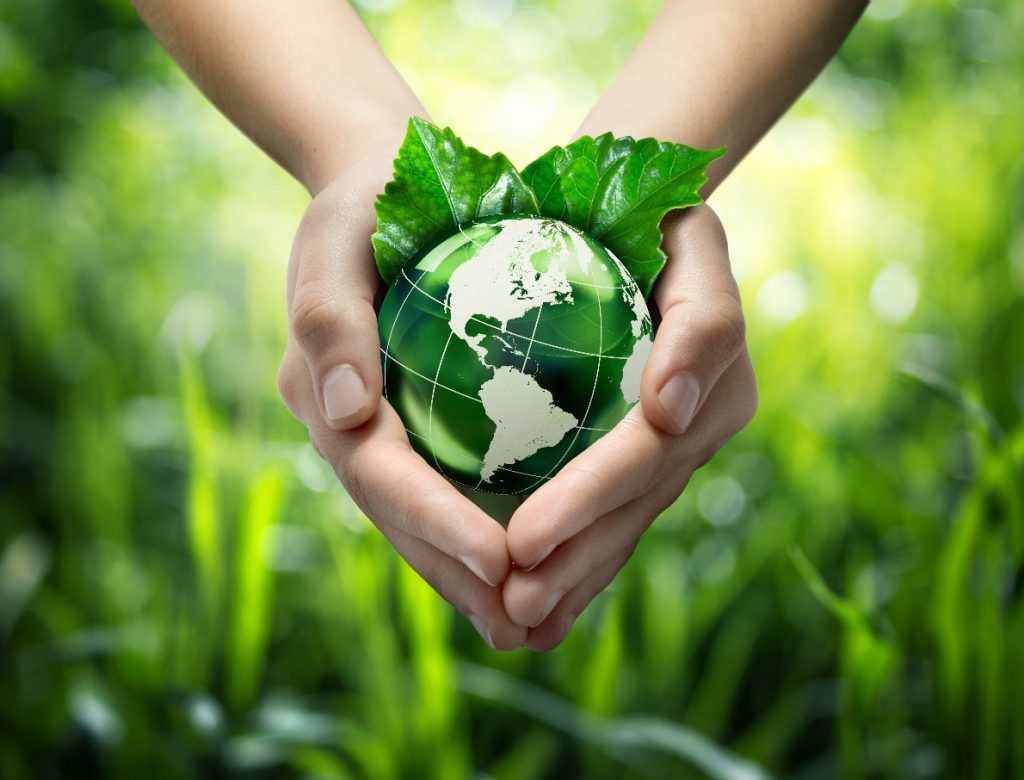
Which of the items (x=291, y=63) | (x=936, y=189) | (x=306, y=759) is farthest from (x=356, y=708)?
(x=936, y=189)

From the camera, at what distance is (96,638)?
1.23 meters

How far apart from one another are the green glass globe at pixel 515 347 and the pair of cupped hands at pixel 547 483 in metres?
0.02

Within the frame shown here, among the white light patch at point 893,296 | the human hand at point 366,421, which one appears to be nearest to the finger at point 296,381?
the human hand at point 366,421

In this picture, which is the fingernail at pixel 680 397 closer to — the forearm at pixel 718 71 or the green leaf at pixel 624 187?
the green leaf at pixel 624 187

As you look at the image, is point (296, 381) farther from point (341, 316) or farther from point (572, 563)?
point (572, 563)

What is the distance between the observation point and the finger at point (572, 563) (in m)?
0.59

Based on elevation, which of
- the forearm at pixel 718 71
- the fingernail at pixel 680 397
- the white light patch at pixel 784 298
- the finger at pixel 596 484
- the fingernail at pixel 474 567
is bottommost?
the white light patch at pixel 784 298

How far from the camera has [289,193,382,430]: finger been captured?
597 millimetres

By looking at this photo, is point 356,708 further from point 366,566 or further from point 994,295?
point 994,295

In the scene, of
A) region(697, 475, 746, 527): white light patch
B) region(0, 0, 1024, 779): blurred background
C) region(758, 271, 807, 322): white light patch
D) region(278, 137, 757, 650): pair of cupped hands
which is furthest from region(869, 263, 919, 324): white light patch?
region(278, 137, 757, 650): pair of cupped hands

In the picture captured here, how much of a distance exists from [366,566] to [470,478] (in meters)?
0.55

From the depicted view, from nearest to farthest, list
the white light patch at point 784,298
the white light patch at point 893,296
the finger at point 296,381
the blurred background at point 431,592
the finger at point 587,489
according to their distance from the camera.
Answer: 1. the finger at point 587,489
2. the finger at point 296,381
3. the blurred background at point 431,592
4. the white light patch at point 784,298
5. the white light patch at point 893,296

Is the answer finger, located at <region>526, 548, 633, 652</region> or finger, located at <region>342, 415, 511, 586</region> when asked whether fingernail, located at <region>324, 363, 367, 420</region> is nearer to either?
finger, located at <region>342, 415, 511, 586</region>

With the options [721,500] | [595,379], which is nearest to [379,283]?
[595,379]
